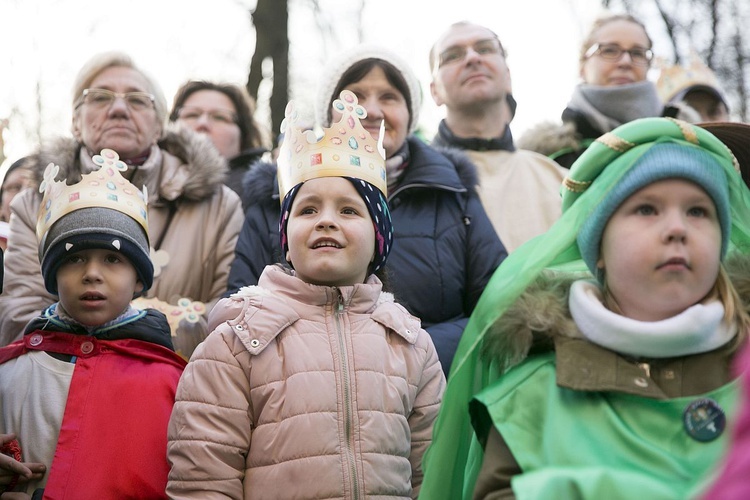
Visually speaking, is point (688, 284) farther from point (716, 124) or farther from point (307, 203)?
point (307, 203)

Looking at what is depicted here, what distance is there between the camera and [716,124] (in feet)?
11.6

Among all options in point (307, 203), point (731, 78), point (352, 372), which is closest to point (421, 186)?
point (307, 203)

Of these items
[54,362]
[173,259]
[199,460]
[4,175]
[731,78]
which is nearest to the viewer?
[199,460]

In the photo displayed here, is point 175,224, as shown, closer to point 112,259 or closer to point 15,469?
point 112,259

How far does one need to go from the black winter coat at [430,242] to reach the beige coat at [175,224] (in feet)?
1.19

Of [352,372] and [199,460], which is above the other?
[352,372]

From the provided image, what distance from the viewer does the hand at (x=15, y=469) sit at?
11.6 ft

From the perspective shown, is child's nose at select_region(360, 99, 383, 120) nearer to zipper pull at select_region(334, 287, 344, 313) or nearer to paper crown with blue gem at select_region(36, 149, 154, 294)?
paper crown with blue gem at select_region(36, 149, 154, 294)

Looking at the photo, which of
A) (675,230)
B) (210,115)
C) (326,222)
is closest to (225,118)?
(210,115)

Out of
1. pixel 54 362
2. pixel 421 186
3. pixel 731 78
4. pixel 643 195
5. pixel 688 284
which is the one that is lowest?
pixel 54 362

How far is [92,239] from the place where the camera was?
396 centimetres

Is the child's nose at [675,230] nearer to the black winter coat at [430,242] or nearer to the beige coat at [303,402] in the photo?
the beige coat at [303,402]

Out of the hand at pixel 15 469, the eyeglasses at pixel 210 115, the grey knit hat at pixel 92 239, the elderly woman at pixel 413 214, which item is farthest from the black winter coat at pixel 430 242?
the eyeglasses at pixel 210 115

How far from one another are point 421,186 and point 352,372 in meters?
1.46
